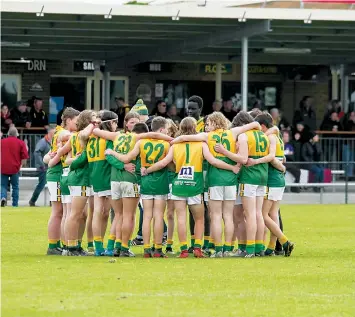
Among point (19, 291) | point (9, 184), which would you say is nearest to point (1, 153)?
point (9, 184)

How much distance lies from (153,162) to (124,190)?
0.50m

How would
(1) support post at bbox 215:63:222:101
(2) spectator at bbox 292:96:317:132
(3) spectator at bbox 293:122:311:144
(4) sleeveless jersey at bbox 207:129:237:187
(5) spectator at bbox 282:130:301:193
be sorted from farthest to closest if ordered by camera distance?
(1) support post at bbox 215:63:222:101, (2) spectator at bbox 292:96:317:132, (3) spectator at bbox 293:122:311:144, (5) spectator at bbox 282:130:301:193, (4) sleeveless jersey at bbox 207:129:237:187

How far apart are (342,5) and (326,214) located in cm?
647

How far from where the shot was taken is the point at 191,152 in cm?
1523

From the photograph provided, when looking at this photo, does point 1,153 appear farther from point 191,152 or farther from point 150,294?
point 150,294

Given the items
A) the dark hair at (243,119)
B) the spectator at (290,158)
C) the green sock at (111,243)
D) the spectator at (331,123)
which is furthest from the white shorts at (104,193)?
the spectator at (331,123)

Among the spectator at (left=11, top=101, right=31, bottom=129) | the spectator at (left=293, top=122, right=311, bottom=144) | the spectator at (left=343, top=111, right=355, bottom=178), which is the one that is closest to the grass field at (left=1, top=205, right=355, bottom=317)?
the spectator at (left=343, top=111, right=355, bottom=178)

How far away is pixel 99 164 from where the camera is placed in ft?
50.7

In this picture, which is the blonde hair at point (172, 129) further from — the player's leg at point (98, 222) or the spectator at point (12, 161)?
the spectator at point (12, 161)

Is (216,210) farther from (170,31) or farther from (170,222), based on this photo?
(170,31)

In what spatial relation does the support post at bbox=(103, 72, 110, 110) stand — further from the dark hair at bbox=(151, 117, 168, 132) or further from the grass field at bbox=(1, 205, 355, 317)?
the dark hair at bbox=(151, 117, 168, 132)

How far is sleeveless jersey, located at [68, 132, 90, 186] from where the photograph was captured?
15.5 meters

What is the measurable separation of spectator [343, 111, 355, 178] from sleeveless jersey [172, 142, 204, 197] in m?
15.0

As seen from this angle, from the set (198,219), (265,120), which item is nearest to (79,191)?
(198,219)
